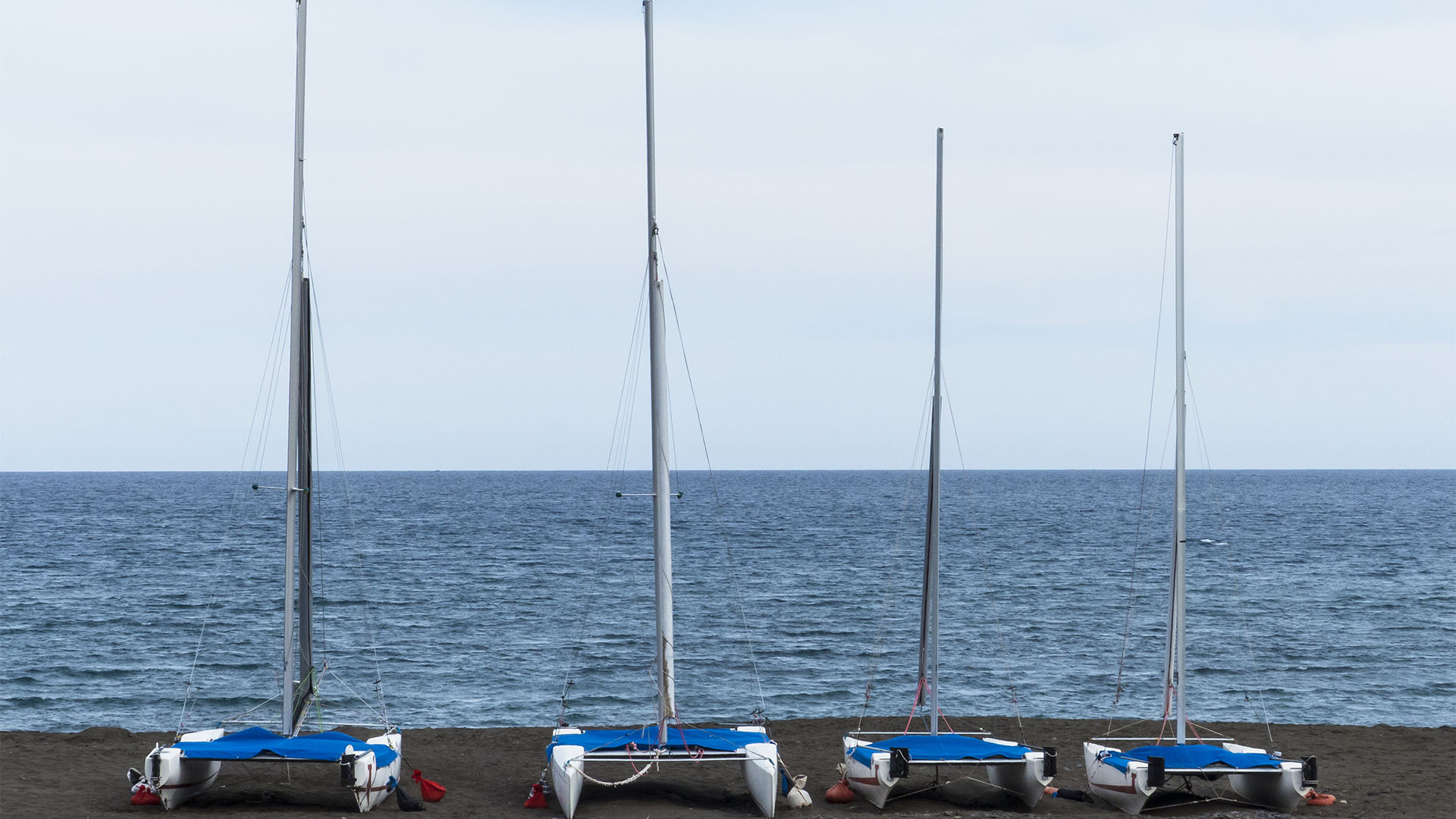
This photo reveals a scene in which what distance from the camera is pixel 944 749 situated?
691 inches

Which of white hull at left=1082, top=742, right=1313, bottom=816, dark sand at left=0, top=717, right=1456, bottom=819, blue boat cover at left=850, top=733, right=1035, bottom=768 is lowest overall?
dark sand at left=0, top=717, right=1456, bottom=819

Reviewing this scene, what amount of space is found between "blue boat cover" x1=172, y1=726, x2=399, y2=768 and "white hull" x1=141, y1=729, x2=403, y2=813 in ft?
0.43

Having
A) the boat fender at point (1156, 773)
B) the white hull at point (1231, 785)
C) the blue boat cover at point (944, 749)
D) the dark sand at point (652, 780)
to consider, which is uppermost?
the blue boat cover at point (944, 749)

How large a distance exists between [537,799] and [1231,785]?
9.22 meters

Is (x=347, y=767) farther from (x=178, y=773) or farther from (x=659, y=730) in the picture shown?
(x=659, y=730)

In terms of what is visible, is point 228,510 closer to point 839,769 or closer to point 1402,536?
point 1402,536

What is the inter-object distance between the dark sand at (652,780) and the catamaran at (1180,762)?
0.33 metres

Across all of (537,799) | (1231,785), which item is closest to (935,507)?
(1231,785)

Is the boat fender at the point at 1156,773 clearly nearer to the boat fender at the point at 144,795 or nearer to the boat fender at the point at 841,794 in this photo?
the boat fender at the point at 841,794

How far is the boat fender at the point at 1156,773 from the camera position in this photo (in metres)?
17.2

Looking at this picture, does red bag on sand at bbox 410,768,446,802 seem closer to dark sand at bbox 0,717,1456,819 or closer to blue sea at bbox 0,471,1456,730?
dark sand at bbox 0,717,1456,819

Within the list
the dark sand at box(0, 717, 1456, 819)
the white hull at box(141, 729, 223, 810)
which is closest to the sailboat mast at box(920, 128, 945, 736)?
the dark sand at box(0, 717, 1456, 819)

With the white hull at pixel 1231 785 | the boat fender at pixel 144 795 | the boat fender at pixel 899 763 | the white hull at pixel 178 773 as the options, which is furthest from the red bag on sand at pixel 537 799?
the white hull at pixel 1231 785

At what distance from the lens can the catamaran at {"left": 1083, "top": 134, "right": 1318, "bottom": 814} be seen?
56.4 feet
